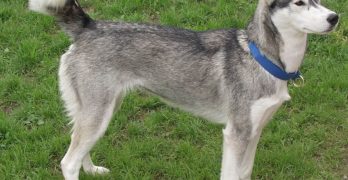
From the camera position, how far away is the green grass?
5105mm

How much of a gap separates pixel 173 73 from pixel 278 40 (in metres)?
0.86

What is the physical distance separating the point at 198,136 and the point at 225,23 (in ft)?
6.20

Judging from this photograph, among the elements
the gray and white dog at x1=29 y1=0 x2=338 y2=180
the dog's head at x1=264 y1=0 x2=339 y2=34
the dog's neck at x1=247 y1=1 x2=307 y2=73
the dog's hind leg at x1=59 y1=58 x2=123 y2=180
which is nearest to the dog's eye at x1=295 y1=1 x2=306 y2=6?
the dog's head at x1=264 y1=0 x2=339 y2=34

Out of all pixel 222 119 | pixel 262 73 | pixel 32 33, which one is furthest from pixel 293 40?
pixel 32 33

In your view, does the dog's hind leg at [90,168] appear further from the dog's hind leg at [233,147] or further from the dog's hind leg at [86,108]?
the dog's hind leg at [233,147]

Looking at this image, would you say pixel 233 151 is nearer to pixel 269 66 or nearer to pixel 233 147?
pixel 233 147

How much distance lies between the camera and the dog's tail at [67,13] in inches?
171

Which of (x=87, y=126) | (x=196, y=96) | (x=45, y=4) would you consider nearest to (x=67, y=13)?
(x=45, y=4)

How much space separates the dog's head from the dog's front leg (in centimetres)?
88

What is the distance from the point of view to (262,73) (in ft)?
14.1

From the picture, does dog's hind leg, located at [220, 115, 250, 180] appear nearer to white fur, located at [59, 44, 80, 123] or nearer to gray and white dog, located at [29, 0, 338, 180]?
gray and white dog, located at [29, 0, 338, 180]

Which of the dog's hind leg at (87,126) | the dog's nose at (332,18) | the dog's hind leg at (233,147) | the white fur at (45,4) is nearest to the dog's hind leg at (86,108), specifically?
the dog's hind leg at (87,126)

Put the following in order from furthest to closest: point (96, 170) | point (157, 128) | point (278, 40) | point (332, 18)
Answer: point (157, 128) < point (96, 170) < point (278, 40) < point (332, 18)

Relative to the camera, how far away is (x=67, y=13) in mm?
4480
